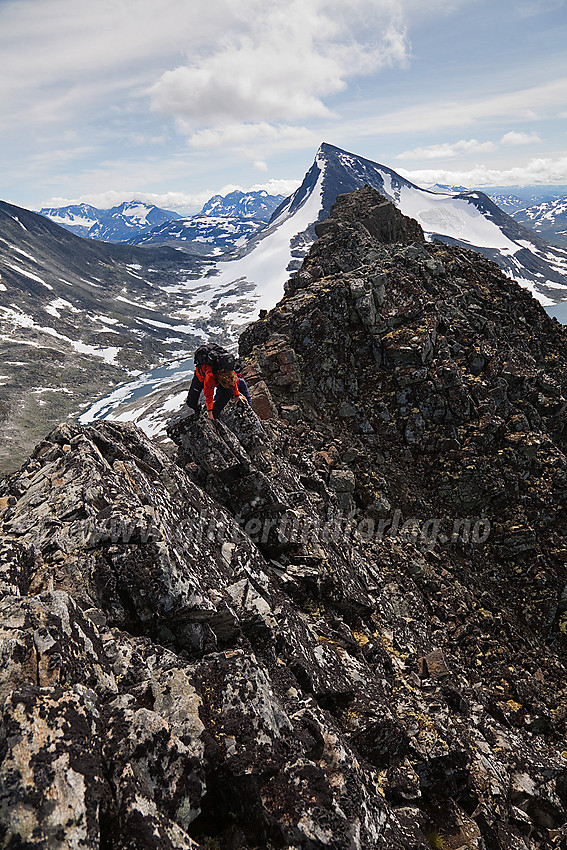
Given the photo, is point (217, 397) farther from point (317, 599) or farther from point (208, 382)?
point (317, 599)

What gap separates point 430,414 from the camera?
2903 cm

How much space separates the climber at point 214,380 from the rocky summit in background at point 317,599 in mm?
830

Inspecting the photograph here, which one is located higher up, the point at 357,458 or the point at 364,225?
the point at 364,225

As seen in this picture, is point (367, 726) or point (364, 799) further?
point (367, 726)

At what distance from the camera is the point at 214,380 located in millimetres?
21234

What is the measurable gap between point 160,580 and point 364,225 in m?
46.5

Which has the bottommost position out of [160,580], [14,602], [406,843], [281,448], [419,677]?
[419,677]

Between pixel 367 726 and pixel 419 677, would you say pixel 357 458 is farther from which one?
pixel 367 726

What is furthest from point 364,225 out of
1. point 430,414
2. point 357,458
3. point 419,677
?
point 419,677

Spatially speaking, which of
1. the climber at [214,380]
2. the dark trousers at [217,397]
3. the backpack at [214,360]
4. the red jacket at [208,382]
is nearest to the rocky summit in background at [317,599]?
the dark trousers at [217,397]

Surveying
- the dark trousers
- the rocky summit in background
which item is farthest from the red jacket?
the rocky summit in background

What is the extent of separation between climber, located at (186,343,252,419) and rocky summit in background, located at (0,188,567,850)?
830 mm

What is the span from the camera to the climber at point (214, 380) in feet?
68.5

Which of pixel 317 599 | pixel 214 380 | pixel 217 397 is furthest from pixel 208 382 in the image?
pixel 317 599
